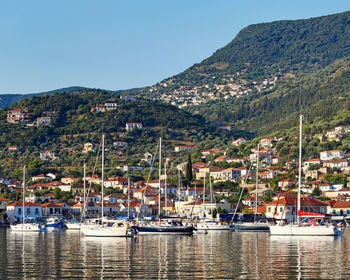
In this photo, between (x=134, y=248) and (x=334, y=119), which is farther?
(x=334, y=119)

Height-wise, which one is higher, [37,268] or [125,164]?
[125,164]

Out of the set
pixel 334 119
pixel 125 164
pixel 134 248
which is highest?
pixel 334 119

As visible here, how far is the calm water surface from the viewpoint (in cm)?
2991

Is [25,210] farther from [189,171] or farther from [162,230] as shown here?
[162,230]

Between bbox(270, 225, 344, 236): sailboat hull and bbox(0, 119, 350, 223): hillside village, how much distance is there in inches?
1635

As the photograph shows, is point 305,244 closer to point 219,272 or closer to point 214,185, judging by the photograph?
point 219,272

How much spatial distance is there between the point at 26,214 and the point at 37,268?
91727mm

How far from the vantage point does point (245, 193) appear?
142125 millimetres

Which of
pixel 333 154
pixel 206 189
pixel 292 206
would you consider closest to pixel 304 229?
pixel 292 206

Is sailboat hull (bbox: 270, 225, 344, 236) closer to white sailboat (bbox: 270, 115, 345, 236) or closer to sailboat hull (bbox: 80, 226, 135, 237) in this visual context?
white sailboat (bbox: 270, 115, 345, 236)

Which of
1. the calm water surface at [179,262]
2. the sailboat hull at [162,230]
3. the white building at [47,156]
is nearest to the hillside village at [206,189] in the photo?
the white building at [47,156]

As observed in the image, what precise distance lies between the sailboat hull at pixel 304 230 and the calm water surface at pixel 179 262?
25.6 ft

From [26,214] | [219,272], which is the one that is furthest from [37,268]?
[26,214]

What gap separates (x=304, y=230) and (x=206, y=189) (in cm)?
8554
